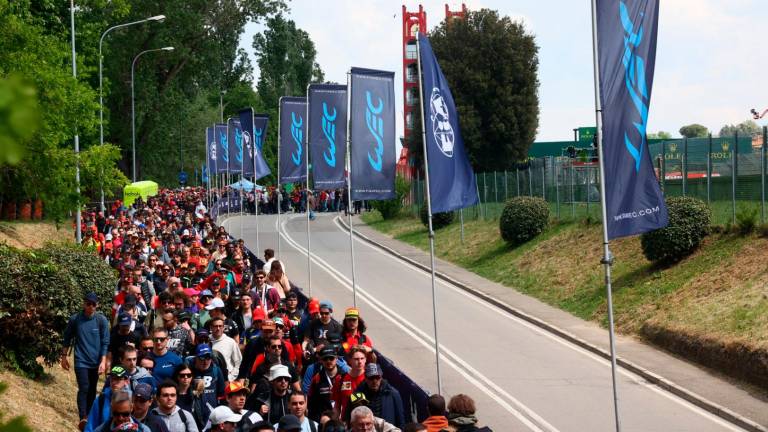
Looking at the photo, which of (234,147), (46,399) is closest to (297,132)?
(234,147)

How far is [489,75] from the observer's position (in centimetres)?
6906

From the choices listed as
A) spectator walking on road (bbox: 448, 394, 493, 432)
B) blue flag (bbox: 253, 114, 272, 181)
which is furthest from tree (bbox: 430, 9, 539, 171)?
spectator walking on road (bbox: 448, 394, 493, 432)

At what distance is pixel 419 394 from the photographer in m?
11.5

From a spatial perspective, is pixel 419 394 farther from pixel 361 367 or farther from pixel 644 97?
pixel 644 97

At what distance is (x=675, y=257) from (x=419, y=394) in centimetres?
1741


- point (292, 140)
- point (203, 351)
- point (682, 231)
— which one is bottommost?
point (682, 231)

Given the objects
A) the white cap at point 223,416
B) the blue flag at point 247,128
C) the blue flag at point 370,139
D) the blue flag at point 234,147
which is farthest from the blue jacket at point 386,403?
the blue flag at point 234,147

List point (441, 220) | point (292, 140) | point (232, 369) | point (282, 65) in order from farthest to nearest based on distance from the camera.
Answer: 1. point (282, 65)
2. point (441, 220)
3. point (292, 140)
4. point (232, 369)

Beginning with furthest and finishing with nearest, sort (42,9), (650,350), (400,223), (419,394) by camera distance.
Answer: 1. (400,223)
2. (42,9)
3. (650,350)
4. (419,394)

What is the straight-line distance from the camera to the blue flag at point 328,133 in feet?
76.7

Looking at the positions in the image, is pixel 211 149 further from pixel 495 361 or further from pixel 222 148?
pixel 495 361

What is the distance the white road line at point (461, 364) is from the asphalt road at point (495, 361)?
2 centimetres

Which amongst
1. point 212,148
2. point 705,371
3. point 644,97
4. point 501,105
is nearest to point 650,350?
point 705,371

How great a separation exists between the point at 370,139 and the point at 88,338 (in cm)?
776
